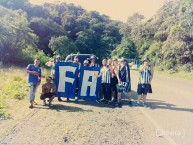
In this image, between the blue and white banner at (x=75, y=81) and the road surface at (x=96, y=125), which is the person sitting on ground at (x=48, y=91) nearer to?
the road surface at (x=96, y=125)

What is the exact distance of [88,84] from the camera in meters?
14.7

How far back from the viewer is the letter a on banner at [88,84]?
14.7 m

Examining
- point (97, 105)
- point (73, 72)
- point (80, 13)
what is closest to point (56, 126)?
point (97, 105)

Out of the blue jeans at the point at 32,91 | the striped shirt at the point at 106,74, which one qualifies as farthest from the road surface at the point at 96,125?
the striped shirt at the point at 106,74

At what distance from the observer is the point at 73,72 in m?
14.7

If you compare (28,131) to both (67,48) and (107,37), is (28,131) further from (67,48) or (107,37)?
(107,37)

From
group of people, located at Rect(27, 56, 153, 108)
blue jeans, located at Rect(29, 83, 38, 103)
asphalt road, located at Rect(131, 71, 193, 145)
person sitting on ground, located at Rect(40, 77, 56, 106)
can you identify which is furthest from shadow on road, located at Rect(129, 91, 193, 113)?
blue jeans, located at Rect(29, 83, 38, 103)

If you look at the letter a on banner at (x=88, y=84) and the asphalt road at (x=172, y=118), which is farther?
the letter a on banner at (x=88, y=84)

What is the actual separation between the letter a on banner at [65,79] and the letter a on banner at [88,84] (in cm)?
33

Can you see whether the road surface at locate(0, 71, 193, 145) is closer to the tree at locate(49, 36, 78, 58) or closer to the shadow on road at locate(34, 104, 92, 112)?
the shadow on road at locate(34, 104, 92, 112)

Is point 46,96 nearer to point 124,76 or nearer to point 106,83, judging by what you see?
point 106,83

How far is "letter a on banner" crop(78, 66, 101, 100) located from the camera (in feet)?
48.1

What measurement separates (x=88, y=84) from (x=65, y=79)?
38.4 inches

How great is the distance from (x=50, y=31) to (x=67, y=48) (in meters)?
10.0
